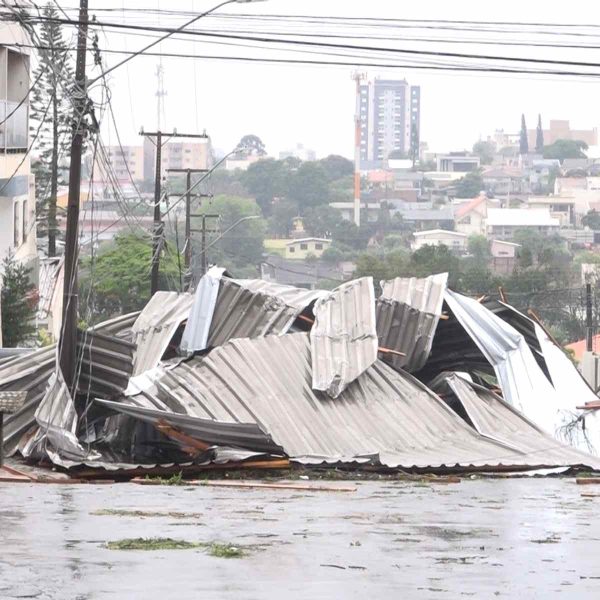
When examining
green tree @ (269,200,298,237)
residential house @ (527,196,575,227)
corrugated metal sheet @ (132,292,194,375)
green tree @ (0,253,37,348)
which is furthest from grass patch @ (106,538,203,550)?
residential house @ (527,196,575,227)

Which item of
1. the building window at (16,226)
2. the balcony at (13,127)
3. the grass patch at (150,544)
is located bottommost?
the grass patch at (150,544)

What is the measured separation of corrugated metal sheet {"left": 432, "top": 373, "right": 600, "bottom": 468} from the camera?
18625 mm

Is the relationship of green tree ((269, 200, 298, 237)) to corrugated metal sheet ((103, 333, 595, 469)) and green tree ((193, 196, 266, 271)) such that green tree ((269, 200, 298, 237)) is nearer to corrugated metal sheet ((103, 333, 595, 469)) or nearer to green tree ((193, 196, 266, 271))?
green tree ((193, 196, 266, 271))

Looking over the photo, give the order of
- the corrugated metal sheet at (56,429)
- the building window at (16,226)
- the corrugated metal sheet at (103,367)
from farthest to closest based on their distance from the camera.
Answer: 1. the building window at (16,226)
2. the corrugated metal sheet at (103,367)
3. the corrugated metal sheet at (56,429)

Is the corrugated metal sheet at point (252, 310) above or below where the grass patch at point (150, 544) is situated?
above

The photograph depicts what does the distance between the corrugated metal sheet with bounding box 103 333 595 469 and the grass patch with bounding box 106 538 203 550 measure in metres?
7.45

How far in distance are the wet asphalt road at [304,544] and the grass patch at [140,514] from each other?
66 millimetres

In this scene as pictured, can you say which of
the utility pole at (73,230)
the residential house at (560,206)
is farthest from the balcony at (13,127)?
the residential house at (560,206)

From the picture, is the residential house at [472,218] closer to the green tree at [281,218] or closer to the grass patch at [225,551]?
the green tree at [281,218]

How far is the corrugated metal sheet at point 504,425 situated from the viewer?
61.1 ft

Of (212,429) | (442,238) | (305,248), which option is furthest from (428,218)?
(212,429)

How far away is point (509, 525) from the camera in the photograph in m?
Answer: 11.5

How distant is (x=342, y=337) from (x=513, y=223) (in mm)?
154916

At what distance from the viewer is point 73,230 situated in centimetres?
1902
